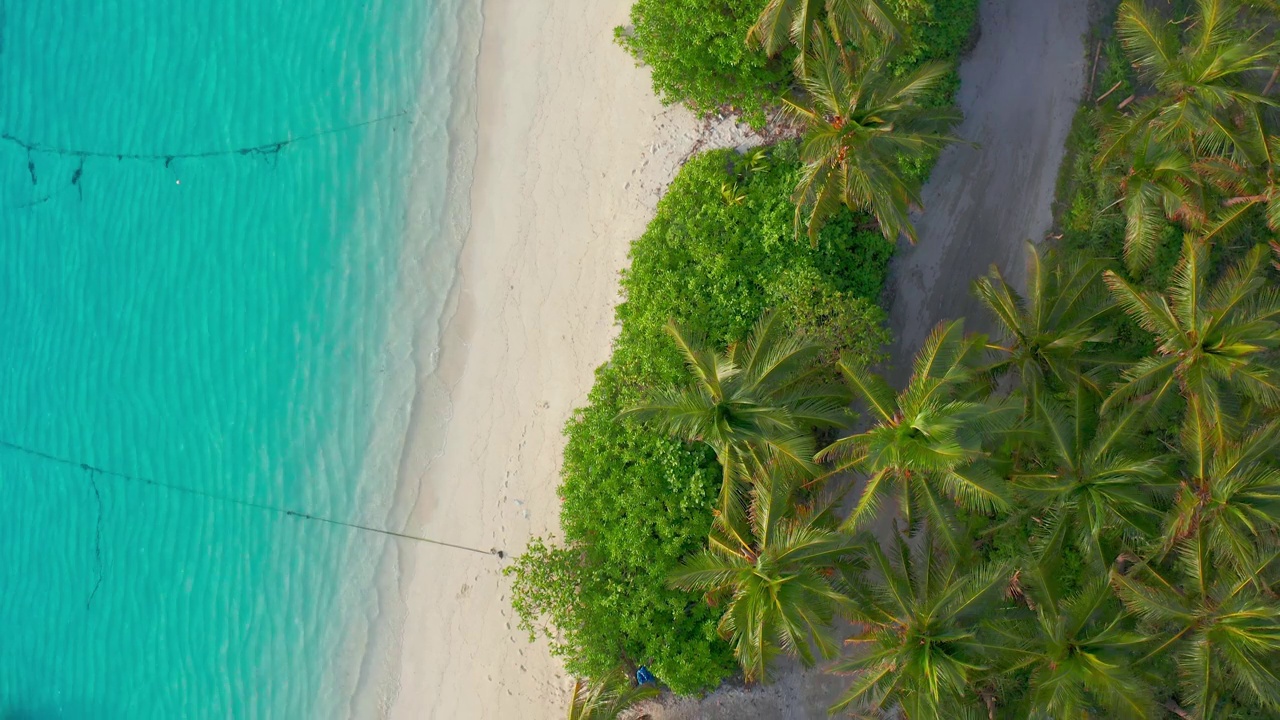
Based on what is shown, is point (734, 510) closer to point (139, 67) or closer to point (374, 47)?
point (374, 47)

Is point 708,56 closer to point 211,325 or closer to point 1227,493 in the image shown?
point 1227,493

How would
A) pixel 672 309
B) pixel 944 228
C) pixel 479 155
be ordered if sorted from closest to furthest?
1. pixel 672 309
2. pixel 944 228
3. pixel 479 155

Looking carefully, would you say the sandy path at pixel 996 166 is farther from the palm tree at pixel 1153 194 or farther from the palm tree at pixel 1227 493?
the palm tree at pixel 1227 493

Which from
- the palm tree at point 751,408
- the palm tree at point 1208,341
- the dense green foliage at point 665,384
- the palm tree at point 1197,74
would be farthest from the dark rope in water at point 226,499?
the palm tree at point 1197,74

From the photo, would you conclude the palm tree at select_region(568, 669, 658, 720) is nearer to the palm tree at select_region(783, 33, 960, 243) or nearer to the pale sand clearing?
the pale sand clearing

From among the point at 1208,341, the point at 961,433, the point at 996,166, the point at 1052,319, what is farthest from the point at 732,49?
the point at 1208,341

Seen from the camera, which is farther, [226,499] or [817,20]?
[226,499]

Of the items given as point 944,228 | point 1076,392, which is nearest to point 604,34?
point 944,228
